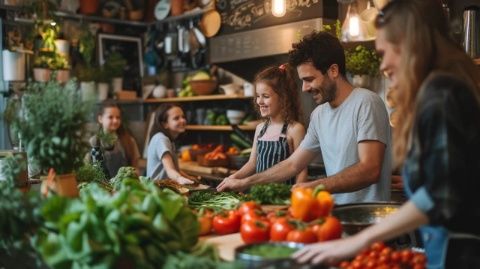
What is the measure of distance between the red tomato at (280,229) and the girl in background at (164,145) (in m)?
2.47

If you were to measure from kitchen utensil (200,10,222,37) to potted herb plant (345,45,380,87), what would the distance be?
193 cm

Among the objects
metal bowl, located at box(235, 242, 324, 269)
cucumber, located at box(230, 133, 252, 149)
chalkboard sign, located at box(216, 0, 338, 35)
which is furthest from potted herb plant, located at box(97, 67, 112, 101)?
metal bowl, located at box(235, 242, 324, 269)

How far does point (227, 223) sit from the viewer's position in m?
2.33

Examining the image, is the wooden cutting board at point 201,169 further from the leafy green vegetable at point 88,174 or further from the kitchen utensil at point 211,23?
the leafy green vegetable at point 88,174

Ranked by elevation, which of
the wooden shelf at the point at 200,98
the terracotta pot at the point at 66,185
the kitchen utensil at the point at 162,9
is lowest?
the terracotta pot at the point at 66,185

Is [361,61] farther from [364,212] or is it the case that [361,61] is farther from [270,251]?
[270,251]

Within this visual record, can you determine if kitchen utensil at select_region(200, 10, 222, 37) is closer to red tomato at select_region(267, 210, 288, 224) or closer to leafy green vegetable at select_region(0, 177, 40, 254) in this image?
red tomato at select_region(267, 210, 288, 224)

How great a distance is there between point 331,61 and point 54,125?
5.39 ft

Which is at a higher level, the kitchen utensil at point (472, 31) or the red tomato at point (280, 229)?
the kitchen utensil at point (472, 31)

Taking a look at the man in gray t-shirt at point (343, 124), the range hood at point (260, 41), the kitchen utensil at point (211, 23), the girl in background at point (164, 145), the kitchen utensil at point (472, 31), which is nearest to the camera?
the man in gray t-shirt at point (343, 124)

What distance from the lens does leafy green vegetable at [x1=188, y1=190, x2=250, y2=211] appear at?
112 inches

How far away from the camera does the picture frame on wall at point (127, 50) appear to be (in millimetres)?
7562

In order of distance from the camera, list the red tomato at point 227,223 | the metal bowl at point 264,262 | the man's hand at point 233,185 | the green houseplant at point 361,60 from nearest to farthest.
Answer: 1. the metal bowl at point 264,262
2. the red tomato at point 227,223
3. the man's hand at point 233,185
4. the green houseplant at point 361,60

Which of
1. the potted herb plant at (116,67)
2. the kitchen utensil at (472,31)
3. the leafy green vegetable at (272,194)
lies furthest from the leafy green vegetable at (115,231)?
the potted herb plant at (116,67)
